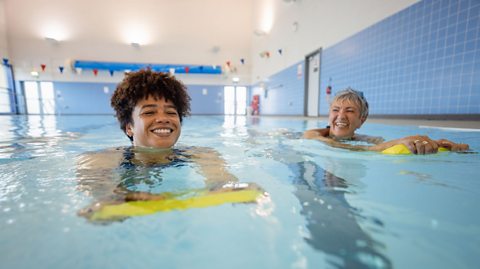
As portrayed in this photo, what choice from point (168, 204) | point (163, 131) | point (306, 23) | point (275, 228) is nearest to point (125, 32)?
point (306, 23)

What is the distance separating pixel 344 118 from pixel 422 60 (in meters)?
2.95

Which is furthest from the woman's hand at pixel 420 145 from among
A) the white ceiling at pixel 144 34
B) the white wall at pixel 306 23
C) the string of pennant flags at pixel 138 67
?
the string of pennant flags at pixel 138 67

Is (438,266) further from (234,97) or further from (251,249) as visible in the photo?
(234,97)

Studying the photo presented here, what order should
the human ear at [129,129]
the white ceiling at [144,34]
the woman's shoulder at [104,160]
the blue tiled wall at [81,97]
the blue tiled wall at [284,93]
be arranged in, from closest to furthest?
the woman's shoulder at [104,160] < the human ear at [129,129] < the blue tiled wall at [284,93] < the white ceiling at [144,34] < the blue tiled wall at [81,97]

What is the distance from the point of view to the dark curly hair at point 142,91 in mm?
1934

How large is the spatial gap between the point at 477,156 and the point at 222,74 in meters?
15.1

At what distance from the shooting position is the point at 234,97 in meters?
17.3

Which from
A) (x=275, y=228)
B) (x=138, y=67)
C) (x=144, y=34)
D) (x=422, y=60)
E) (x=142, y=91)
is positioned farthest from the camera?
(x=144, y=34)

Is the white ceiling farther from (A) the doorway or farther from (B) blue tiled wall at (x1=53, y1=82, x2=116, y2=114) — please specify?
(A) the doorway

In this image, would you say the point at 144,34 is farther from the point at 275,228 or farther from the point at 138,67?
the point at 275,228

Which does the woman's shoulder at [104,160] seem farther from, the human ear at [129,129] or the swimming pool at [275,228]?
the swimming pool at [275,228]

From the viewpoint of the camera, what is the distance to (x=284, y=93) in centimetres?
1151

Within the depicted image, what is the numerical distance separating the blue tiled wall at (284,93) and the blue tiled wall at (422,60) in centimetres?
351

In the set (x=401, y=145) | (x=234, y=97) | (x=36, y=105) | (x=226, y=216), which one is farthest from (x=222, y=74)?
(x=226, y=216)
